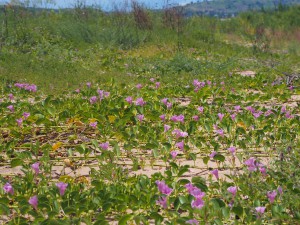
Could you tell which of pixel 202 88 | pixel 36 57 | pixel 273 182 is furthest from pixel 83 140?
pixel 36 57

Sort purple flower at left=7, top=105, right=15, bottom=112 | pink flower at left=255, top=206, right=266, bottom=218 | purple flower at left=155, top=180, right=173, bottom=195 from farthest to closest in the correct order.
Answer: purple flower at left=7, top=105, right=15, bottom=112 < purple flower at left=155, top=180, right=173, bottom=195 < pink flower at left=255, top=206, right=266, bottom=218

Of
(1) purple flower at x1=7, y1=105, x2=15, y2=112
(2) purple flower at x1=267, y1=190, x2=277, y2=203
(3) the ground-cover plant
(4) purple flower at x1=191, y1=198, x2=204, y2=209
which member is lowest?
(3) the ground-cover plant

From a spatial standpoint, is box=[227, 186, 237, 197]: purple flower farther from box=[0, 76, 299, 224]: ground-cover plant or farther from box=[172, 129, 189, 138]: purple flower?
box=[172, 129, 189, 138]: purple flower

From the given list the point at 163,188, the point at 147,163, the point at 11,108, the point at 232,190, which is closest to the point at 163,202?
the point at 163,188

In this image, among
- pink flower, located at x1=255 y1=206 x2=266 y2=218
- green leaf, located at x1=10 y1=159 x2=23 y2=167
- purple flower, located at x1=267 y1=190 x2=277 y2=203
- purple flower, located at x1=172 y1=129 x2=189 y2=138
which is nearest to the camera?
pink flower, located at x1=255 y1=206 x2=266 y2=218

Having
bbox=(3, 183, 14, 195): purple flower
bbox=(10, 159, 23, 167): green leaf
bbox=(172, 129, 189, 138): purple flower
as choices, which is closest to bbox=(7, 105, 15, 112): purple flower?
bbox=(10, 159, 23, 167): green leaf

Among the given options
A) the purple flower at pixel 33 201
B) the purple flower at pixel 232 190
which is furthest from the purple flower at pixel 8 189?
the purple flower at pixel 232 190

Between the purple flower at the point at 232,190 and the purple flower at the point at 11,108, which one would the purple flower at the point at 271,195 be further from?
the purple flower at the point at 11,108

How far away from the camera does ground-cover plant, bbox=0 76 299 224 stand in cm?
258

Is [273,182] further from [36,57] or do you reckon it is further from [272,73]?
[36,57]

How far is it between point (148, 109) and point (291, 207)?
8.92 ft

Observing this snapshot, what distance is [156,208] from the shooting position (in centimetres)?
272

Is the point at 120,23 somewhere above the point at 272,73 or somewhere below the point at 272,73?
above

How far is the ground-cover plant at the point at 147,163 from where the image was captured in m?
2.58
